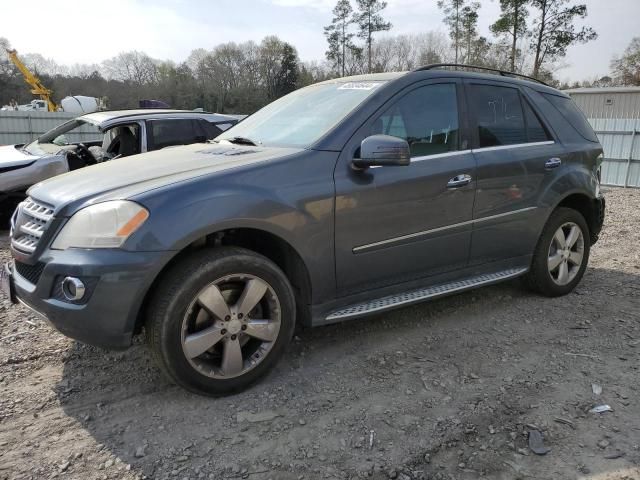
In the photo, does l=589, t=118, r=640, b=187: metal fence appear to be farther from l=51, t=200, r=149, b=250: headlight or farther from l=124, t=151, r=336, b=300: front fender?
l=51, t=200, r=149, b=250: headlight

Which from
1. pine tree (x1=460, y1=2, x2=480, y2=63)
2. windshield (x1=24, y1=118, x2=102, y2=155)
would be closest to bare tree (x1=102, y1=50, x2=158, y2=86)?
pine tree (x1=460, y1=2, x2=480, y2=63)

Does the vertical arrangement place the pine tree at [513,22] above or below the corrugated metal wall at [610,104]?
above

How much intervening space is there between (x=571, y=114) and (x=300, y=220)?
2926 millimetres

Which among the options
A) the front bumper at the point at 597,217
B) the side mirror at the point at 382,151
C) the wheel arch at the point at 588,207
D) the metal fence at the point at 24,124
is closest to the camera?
the side mirror at the point at 382,151

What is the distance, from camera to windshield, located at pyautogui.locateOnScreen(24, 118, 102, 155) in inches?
288

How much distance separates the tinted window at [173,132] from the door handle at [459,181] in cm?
452

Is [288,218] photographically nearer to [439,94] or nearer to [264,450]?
[264,450]

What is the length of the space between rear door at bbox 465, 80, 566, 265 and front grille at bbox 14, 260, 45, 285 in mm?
2740

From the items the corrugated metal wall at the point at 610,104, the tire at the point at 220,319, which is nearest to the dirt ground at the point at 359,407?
the tire at the point at 220,319

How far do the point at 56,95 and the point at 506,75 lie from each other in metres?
64.8

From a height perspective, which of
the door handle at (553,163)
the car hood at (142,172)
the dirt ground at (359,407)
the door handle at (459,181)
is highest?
the car hood at (142,172)

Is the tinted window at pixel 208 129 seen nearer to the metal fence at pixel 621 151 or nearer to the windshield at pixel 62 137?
the windshield at pixel 62 137

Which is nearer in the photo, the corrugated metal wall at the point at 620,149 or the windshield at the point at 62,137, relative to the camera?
the windshield at the point at 62,137

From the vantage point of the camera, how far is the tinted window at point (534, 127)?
4059mm
